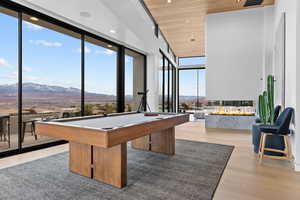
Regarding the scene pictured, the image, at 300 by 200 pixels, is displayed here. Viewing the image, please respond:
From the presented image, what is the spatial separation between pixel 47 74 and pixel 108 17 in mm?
1882

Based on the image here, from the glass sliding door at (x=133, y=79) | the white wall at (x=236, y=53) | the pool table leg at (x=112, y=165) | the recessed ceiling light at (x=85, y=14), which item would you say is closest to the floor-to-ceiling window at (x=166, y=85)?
the glass sliding door at (x=133, y=79)

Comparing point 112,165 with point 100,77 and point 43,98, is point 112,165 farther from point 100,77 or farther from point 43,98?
point 100,77

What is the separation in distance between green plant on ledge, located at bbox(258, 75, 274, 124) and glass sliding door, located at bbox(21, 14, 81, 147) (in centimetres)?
421

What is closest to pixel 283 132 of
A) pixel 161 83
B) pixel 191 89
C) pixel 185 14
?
pixel 185 14

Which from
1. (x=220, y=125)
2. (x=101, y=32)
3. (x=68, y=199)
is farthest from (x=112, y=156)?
(x=220, y=125)

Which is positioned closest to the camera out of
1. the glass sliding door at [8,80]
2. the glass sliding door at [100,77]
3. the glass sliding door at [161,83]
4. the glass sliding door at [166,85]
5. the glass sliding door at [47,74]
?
the glass sliding door at [8,80]

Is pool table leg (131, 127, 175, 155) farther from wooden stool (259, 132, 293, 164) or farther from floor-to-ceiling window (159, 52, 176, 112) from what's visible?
floor-to-ceiling window (159, 52, 176, 112)

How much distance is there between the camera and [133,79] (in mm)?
6742

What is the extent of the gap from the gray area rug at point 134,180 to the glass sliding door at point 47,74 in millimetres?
1145

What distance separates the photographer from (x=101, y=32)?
4.81 meters

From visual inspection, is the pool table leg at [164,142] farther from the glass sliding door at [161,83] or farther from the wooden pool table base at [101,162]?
the glass sliding door at [161,83]

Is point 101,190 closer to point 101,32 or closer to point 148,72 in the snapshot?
point 101,32

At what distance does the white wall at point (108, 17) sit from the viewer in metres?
3.48

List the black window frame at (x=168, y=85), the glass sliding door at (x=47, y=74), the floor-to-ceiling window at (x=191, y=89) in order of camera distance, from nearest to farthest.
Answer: the glass sliding door at (x=47, y=74), the black window frame at (x=168, y=85), the floor-to-ceiling window at (x=191, y=89)
